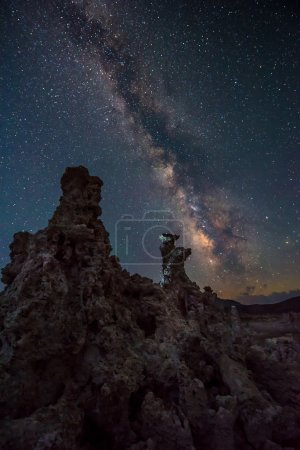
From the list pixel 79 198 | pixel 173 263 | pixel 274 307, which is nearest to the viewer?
pixel 79 198

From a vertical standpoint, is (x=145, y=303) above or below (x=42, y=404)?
above

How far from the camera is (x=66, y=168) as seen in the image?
44.7 ft

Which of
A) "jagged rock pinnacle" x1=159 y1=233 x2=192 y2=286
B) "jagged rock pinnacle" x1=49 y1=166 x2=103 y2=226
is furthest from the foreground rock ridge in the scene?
"jagged rock pinnacle" x1=159 y1=233 x2=192 y2=286

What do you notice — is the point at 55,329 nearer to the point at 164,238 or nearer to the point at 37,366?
the point at 37,366

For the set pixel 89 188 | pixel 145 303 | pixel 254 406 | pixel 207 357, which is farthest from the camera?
pixel 89 188

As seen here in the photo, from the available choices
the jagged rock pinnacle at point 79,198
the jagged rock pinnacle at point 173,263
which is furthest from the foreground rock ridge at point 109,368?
the jagged rock pinnacle at point 173,263

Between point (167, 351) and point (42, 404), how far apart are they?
4.77 metres

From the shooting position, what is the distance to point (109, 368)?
9.22 meters

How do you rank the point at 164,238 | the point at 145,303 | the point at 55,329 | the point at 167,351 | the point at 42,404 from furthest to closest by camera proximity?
the point at 164,238
the point at 145,303
the point at 167,351
the point at 55,329
the point at 42,404

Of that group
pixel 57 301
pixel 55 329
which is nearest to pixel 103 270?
pixel 57 301

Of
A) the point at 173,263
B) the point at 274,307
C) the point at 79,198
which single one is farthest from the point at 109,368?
the point at 274,307

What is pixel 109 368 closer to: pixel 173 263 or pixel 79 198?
pixel 79 198

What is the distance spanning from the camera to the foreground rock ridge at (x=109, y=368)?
829cm

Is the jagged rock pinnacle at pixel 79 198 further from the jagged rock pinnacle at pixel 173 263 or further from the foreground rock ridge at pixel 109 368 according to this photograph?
the jagged rock pinnacle at pixel 173 263
